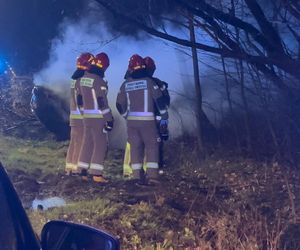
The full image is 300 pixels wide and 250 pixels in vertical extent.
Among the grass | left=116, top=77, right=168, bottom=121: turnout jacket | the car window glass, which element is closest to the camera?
the car window glass

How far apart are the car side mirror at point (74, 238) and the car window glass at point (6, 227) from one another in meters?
0.12

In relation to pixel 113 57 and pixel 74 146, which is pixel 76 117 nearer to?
pixel 74 146

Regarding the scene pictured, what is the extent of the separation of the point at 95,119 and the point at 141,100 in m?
0.51

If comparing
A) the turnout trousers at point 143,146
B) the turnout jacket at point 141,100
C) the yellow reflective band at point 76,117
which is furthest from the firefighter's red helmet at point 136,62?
the yellow reflective band at point 76,117

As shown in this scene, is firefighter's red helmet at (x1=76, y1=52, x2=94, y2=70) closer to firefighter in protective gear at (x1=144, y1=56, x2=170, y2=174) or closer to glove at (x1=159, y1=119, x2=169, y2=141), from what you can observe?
firefighter in protective gear at (x1=144, y1=56, x2=170, y2=174)

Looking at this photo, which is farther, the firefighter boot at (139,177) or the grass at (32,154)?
the grass at (32,154)

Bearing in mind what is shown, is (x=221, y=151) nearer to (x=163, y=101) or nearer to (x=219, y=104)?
(x=219, y=104)

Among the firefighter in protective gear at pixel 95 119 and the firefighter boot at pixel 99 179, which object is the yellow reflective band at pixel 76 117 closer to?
the firefighter in protective gear at pixel 95 119

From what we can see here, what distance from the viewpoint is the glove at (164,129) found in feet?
15.7

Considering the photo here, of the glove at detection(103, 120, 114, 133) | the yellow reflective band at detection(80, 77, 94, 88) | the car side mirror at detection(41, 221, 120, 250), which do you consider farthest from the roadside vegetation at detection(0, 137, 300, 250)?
the car side mirror at detection(41, 221, 120, 250)

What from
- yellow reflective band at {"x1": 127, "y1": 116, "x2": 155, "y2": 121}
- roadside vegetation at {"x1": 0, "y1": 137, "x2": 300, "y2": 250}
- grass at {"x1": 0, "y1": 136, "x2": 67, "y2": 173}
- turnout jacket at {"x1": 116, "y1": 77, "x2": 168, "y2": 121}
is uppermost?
turnout jacket at {"x1": 116, "y1": 77, "x2": 168, "y2": 121}

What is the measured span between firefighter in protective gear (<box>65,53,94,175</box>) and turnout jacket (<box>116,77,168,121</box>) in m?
0.43

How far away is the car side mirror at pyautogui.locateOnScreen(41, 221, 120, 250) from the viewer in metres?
1.65

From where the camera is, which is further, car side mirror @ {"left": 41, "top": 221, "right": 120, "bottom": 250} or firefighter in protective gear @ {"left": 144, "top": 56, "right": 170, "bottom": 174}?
firefighter in protective gear @ {"left": 144, "top": 56, "right": 170, "bottom": 174}
